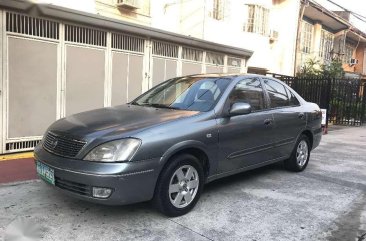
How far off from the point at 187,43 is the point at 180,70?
0.75 m

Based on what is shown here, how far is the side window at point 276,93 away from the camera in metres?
5.84

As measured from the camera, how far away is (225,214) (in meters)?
4.46

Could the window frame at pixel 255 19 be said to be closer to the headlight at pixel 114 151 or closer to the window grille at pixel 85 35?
the window grille at pixel 85 35

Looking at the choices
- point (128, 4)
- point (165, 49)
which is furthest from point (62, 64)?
point (128, 4)

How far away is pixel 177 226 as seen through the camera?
402 cm

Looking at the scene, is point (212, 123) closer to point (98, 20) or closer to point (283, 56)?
point (98, 20)

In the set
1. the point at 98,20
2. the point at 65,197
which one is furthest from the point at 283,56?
the point at 65,197

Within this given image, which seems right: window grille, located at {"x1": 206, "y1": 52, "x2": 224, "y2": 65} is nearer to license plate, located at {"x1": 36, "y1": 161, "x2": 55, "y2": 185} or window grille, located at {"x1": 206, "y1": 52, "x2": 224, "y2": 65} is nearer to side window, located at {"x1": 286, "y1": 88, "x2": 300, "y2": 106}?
side window, located at {"x1": 286, "y1": 88, "x2": 300, "y2": 106}

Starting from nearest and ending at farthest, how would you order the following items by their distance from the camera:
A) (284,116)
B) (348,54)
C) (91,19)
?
(284,116), (91,19), (348,54)

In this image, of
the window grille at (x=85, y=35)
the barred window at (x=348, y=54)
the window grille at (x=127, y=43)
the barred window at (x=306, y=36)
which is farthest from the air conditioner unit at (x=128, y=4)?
the barred window at (x=348, y=54)

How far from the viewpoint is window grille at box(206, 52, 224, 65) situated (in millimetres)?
11570

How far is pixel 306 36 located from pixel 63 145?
67.7 feet

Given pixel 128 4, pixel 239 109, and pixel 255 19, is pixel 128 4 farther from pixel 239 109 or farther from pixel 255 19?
pixel 255 19

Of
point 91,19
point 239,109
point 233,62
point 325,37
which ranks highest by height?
point 325,37
